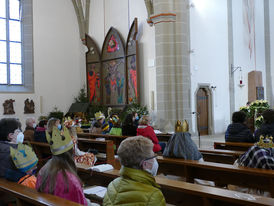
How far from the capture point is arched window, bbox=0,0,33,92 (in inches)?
512

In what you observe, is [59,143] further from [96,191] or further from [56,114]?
[56,114]

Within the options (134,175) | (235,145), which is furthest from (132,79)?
(134,175)

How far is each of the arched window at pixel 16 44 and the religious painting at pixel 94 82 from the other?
255 centimetres

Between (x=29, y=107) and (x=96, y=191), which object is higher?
(x=29, y=107)

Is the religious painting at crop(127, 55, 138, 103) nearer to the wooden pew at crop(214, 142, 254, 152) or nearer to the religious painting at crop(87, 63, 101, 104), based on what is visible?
the religious painting at crop(87, 63, 101, 104)

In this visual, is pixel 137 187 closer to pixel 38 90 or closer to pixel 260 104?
pixel 260 104

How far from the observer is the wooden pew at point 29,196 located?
2.15 metres

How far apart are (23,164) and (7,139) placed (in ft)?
1.26

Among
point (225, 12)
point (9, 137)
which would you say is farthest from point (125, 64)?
point (9, 137)

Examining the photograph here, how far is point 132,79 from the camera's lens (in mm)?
12461

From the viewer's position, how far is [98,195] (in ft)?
9.66

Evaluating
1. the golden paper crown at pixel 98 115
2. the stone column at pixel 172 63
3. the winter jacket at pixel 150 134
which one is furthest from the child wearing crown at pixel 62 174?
the stone column at pixel 172 63

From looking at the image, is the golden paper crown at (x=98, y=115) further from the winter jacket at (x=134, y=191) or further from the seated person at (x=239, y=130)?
the winter jacket at (x=134, y=191)

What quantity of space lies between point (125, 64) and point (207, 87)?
3.43 m
